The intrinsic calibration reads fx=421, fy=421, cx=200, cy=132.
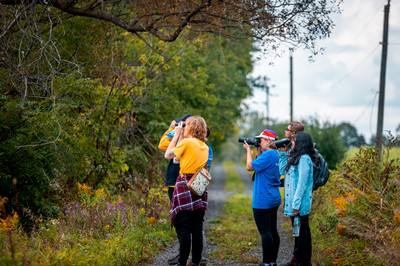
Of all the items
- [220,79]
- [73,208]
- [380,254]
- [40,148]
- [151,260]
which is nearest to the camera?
[380,254]

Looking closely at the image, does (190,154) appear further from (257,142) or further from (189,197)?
(257,142)

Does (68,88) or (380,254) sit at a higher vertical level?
(68,88)

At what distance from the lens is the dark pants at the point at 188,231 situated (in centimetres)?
526

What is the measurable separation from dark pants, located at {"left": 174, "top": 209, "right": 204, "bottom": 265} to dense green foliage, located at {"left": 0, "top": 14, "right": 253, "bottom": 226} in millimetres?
1933

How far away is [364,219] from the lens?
5.92 metres

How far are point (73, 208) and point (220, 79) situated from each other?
12.3m

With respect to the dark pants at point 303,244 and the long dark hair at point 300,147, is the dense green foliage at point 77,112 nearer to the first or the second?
the long dark hair at point 300,147

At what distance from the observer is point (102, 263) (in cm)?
500

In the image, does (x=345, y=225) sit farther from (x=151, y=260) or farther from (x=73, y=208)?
(x=73, y=208)

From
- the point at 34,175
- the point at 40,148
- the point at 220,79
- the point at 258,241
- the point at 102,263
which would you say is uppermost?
the point at 220,79

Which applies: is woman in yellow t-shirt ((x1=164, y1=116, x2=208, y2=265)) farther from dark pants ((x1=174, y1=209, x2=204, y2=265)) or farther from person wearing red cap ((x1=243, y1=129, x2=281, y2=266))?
person wearing red cap ((x1=243, y1=129, x2=281, y2=266))

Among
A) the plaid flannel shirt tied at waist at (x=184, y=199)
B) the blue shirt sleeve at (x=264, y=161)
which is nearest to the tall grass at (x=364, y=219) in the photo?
the blue shirt sleeve at (x=264, y=161)

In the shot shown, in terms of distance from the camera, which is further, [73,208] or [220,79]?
[220,79]

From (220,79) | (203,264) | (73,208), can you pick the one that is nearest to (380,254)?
(203,264)
